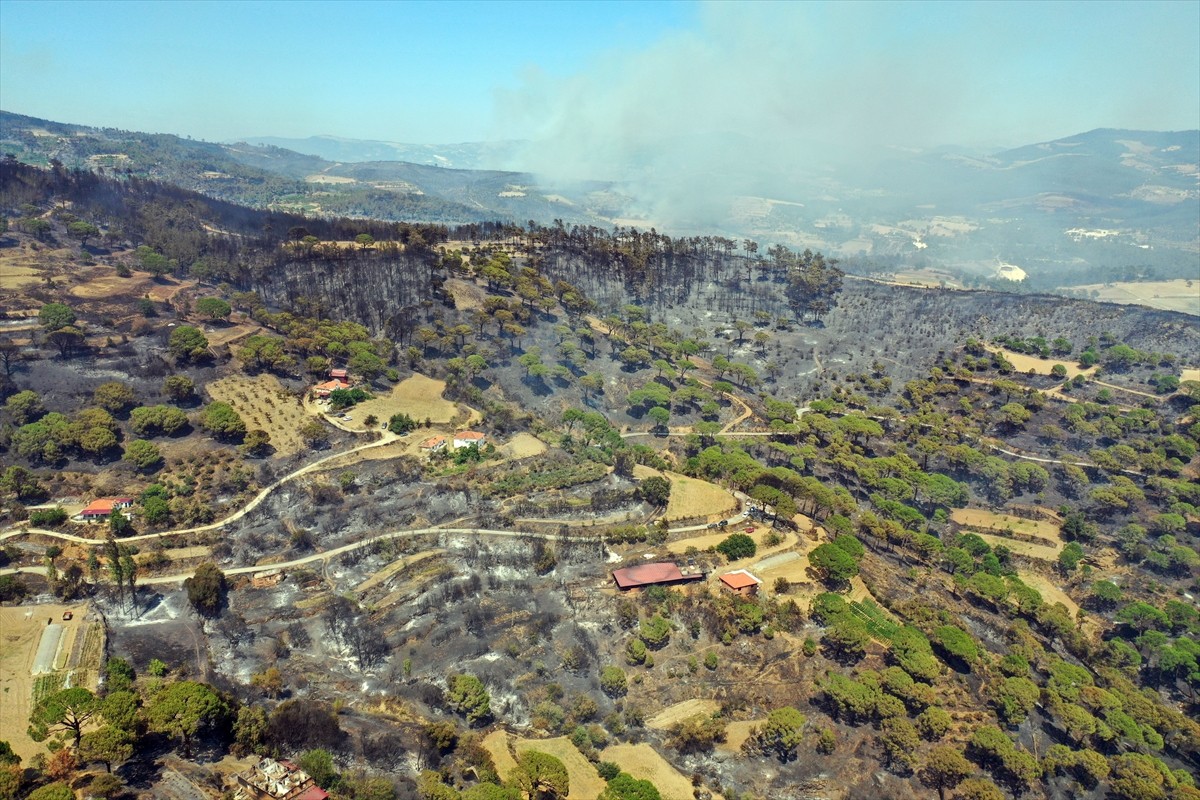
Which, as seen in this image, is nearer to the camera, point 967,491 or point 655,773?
point 655,773

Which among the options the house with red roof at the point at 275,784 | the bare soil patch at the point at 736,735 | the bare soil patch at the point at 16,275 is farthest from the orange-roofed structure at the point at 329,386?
the bare soil patch at the point at 736,735

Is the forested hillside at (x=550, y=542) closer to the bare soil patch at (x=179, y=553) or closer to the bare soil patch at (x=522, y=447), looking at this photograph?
the bare soil patch at (x=179, y=553)

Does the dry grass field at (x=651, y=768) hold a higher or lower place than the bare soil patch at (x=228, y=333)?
lower

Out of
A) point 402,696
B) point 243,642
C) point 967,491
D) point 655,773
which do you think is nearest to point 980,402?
point 967,491

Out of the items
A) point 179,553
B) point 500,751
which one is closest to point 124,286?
point 179,553

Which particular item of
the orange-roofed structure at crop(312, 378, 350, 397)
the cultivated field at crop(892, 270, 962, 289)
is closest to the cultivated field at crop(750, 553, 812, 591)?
the orange-roofed structure at crop(312, 378, 350, 397)

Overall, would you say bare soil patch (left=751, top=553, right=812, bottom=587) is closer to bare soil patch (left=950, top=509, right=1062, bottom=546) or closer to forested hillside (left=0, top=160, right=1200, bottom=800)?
forested hillside (left=0, top=160, right=1200, bottom=800)

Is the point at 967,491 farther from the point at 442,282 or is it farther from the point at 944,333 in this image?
the point at 442,282
